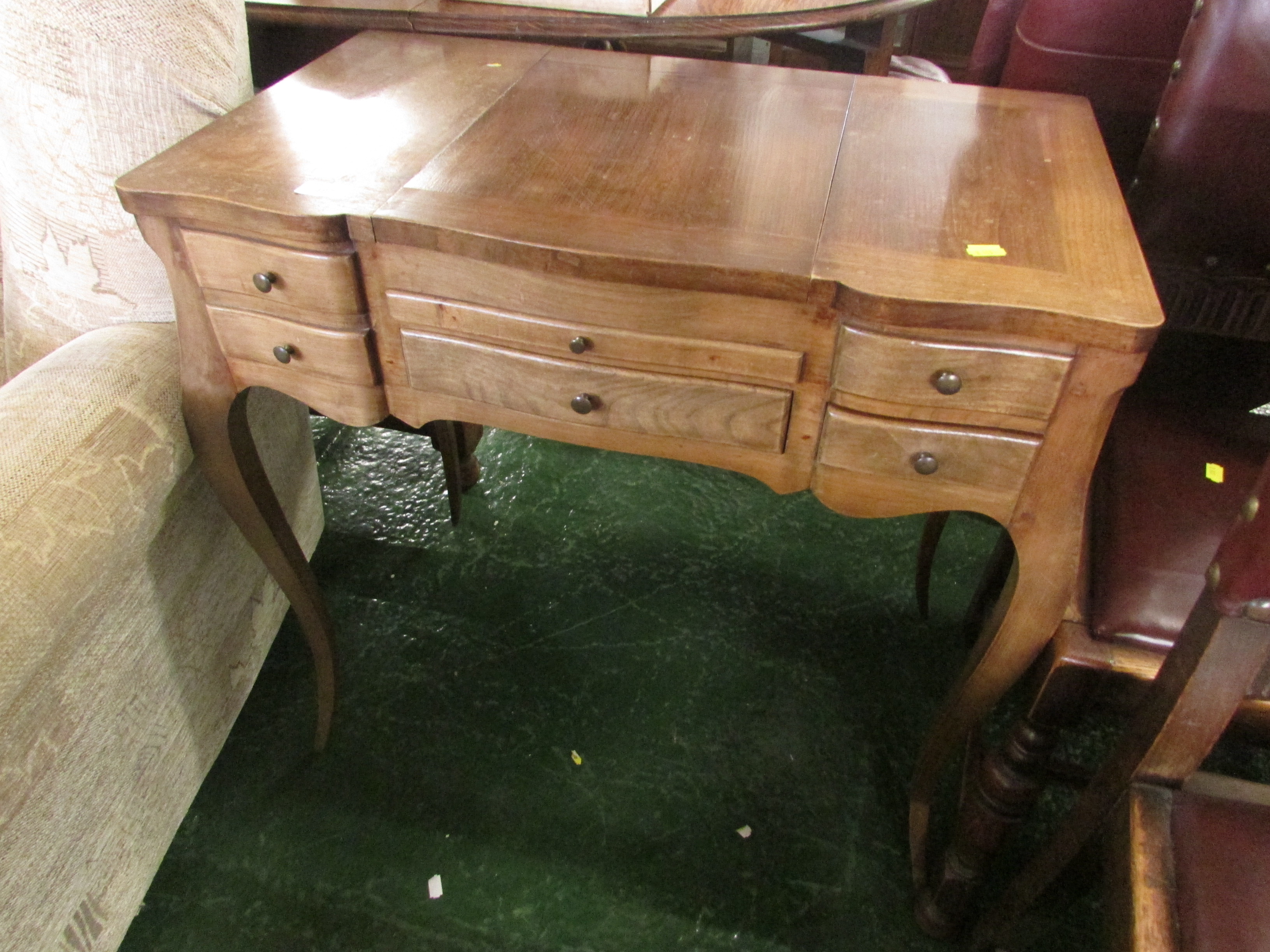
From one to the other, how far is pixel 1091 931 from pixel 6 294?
1496mm

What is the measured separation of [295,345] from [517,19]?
0.64 metres

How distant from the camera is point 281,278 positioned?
0.79 m

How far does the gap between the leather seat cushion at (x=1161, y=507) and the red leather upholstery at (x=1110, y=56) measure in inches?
21.0

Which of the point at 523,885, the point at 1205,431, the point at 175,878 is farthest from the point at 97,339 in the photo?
the point at 1205,431

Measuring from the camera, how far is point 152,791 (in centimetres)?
102

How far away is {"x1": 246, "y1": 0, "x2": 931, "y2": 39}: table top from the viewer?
121cm

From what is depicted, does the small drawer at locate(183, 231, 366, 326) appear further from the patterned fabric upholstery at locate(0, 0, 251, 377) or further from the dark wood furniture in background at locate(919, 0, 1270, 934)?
the dark wood furniture in background at locate(919, 0, 1270, 934)

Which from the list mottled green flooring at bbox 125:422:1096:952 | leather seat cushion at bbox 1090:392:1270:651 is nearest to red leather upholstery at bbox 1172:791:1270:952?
leather seat cushion at bbox 1090:392:1270:651

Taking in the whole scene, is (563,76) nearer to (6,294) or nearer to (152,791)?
(6,294)

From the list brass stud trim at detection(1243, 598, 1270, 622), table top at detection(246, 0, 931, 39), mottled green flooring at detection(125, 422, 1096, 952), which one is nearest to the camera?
brass stud trim at detection(1243, 598, 1270, 622)

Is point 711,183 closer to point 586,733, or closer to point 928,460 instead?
point 928,460

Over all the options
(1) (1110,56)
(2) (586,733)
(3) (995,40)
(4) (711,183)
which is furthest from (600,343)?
(3) (995,40)

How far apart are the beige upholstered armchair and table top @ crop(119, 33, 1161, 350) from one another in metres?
0.11

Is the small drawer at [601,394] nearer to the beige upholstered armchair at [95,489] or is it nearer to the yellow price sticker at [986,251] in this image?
the yellow price sticker at [986,251]
